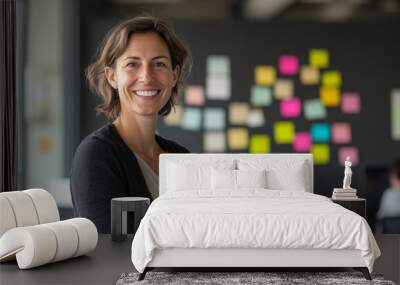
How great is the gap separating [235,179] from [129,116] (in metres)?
1.05

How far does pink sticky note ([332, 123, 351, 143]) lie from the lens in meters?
8.05

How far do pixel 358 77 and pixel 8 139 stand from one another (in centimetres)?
410

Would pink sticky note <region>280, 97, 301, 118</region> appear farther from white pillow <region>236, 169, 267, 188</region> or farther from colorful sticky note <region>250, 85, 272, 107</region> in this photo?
white pillow <region>236, 169, 267, 188</region>

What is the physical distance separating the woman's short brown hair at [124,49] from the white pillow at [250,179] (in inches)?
35.6

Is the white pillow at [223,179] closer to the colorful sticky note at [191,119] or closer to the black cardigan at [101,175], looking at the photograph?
the black cardigan at [101,175]

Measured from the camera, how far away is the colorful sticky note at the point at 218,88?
799cm

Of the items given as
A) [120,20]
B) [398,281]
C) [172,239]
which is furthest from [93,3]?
[398,281]

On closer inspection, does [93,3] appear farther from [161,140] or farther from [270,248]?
[270,248]

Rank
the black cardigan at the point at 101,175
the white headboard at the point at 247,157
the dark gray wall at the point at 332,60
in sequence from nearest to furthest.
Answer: the black cardigan at the point at 101,175 < the white headboard at the point at 247,157 < the dark gray wall at the point at 332,60

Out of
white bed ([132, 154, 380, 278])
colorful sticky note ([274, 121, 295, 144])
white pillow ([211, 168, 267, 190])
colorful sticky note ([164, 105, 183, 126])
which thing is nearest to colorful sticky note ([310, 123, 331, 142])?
colorful sticky note ([274, 121, 295, 144])

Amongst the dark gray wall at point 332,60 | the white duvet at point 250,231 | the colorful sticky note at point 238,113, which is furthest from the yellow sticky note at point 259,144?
the white duvet at point 250,231

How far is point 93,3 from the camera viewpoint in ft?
26.4

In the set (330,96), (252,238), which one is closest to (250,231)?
(252,238)

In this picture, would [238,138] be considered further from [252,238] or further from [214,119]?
[252,238]
